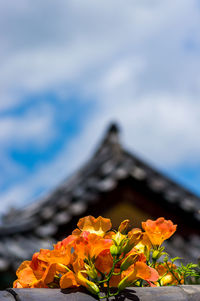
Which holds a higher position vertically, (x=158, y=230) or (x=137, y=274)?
(x=158, y=230)

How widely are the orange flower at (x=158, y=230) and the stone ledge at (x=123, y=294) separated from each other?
0.15 metres

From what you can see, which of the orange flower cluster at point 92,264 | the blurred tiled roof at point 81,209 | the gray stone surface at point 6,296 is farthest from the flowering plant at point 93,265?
the blurred tiled roof at point 81,209

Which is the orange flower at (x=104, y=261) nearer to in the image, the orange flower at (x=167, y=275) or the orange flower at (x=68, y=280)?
the orange flower at (x=68, y=280)

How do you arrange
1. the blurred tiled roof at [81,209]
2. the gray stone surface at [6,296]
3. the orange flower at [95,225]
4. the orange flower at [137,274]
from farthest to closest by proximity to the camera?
the blurred tiled roof at [81,209], the orange flower at [95,225], the orange flower at [137,274], the gray stone surface at [6,296]

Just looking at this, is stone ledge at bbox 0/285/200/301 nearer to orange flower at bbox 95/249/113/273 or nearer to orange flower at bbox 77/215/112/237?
orange flower at bbox 95/249/113/273

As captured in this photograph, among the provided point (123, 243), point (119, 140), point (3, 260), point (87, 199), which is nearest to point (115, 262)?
point (123, 243)

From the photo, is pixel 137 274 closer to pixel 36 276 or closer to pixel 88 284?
pixel 88 284

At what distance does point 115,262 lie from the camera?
4.02 ft

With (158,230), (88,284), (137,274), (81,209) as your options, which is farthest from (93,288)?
(81,209)

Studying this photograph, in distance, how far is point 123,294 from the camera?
121 cm

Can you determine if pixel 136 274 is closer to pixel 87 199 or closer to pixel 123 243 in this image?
pixel 123 243

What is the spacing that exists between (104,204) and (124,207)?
26 centimetres

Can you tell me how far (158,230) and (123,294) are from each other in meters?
0.26

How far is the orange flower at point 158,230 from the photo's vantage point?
4.55 ft
